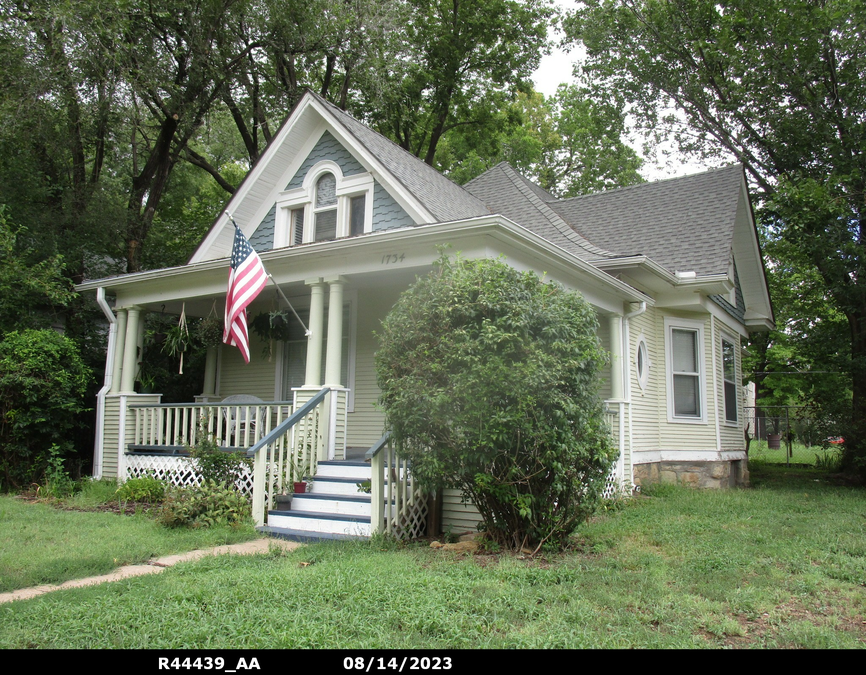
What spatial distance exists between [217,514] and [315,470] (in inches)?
51.9

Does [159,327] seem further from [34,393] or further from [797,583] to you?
[797,583]

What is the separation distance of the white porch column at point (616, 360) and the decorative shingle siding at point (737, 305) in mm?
2865

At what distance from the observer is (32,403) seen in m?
10.2

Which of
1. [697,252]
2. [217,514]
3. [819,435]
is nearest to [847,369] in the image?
[819,435]

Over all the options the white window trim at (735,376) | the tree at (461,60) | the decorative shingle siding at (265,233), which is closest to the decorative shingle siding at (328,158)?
the decorative shingle siding at (265,233)

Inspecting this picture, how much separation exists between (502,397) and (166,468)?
6.42 meters

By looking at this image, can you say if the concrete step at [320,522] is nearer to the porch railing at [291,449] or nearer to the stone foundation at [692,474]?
the porch railing at [291,449]

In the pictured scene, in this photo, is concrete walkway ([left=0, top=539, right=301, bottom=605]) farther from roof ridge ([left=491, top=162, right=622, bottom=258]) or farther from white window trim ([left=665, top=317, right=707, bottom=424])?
white window trim ([left=665, top=317, right=707, bottom=424])

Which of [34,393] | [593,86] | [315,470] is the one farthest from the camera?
[593,86]

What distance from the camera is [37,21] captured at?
42.0 feet

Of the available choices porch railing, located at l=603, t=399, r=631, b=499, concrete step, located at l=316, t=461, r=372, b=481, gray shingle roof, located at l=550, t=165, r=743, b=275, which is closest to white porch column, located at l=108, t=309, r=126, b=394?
concrete step, located at l=316, t=461, r=372, b=481

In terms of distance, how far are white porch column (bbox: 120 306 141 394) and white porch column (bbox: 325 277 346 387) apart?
4.19 meters

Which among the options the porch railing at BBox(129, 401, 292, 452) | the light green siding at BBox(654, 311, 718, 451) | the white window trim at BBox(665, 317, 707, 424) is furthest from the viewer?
the white window trim at BBox(665, 317, 707, 424)

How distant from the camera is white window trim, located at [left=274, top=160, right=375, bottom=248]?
10641 millimetres
